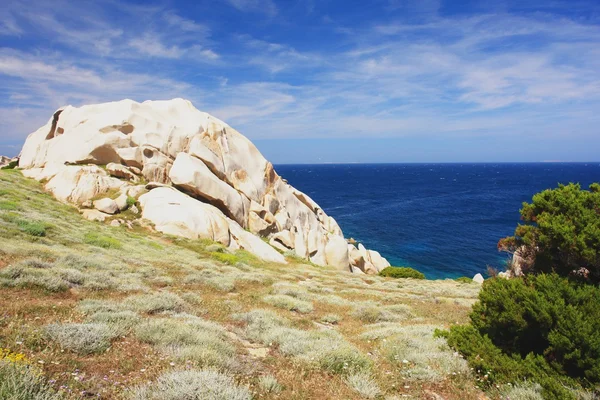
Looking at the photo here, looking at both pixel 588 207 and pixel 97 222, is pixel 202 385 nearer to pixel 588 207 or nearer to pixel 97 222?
pixel 588 207

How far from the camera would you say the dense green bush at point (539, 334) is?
6676mm

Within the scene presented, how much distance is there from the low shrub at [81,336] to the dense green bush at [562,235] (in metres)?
9.75

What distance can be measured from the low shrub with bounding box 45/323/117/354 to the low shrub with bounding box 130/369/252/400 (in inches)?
73.9

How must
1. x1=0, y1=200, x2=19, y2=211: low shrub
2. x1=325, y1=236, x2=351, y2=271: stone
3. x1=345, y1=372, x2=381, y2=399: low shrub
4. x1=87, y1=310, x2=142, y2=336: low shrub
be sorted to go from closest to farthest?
1. x1=345, y1=372, x2=381, y2=399: low shrub
2. x1=87, y1=310, x2=142, y2=336: low shrub
3. x1=0, y1=200, x2=19, y2=211: low shrub
4. x1=325, y1=236, x2=351, y2=271: stone

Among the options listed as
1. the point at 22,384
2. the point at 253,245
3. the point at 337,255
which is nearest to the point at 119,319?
the point at 22,384

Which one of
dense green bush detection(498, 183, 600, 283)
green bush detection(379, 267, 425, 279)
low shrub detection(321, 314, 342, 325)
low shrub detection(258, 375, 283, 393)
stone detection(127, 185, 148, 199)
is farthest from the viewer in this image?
green bush detection(379, 267, 425, 279)

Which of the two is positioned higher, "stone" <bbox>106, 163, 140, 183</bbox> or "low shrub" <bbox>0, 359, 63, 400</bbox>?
"stone" <bbox>106, 163, 140, 183</bbox>

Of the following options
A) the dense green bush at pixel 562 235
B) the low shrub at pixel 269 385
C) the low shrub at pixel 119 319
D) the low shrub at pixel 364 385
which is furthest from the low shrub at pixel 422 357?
the low shrub at pixel 119 319

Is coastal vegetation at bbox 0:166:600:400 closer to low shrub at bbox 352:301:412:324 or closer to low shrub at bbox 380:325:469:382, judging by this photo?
low shrub at bbox 380:325:469:382

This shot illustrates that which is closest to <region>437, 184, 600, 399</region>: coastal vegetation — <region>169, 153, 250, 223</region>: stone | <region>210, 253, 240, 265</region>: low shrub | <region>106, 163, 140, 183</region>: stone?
<region>210, 253, 240, 265</region>: low shrub

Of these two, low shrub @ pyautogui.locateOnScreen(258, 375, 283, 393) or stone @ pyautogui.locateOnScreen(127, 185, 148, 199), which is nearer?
low shrub @ pyautogui.locateOnScreen(258, 375, 283, 393)

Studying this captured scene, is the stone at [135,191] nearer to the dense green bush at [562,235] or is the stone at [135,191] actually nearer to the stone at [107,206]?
the stone at [107,206]

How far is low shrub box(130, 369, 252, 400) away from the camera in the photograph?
200 inches

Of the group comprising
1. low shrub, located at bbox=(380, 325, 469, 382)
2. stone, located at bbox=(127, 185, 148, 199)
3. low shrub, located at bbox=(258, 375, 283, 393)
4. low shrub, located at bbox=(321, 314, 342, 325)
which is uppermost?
stone, located at bbox=(127, 185, 148, 199)
